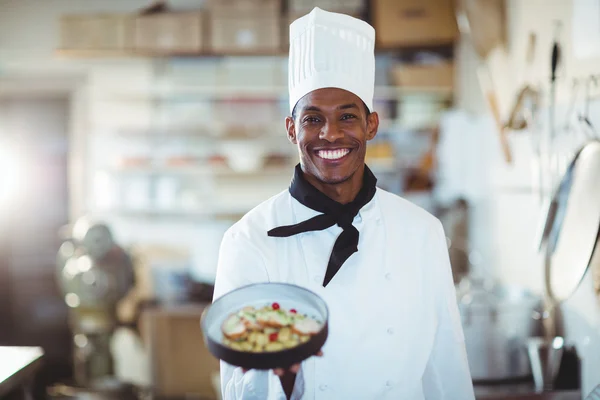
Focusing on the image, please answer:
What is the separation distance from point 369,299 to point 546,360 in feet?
2.88

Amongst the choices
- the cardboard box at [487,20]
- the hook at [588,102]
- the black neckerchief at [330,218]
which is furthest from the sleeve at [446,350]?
the cardboard box at [487,20]

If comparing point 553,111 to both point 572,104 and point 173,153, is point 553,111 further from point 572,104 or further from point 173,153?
point 173,153

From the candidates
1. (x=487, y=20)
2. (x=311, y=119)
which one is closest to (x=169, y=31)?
(x=487, y=20)

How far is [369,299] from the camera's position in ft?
3.92

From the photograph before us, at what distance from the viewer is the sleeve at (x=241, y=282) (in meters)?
1.09

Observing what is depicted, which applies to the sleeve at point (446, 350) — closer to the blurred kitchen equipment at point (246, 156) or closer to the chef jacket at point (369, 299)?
the chef jacket at point (369, 299)

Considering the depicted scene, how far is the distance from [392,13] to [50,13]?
2.66m

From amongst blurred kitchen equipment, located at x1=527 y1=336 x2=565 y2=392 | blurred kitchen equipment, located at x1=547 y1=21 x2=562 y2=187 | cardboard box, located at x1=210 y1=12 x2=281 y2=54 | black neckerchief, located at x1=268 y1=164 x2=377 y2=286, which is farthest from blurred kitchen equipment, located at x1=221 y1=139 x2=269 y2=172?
black neckerchief, located at x1=268 y1=164 x2=377 y2=286

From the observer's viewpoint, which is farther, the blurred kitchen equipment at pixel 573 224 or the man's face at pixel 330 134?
the blurred kitchen equipment at pixel 573 224

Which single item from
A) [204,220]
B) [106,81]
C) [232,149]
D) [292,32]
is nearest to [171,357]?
[204,220]

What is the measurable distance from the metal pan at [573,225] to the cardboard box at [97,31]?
10.2ft

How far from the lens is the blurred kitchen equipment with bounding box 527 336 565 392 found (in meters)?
1.69

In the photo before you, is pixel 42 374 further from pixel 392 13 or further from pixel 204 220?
pixel 392 13

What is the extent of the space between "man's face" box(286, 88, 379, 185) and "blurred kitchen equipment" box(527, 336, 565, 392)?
1002 mm
